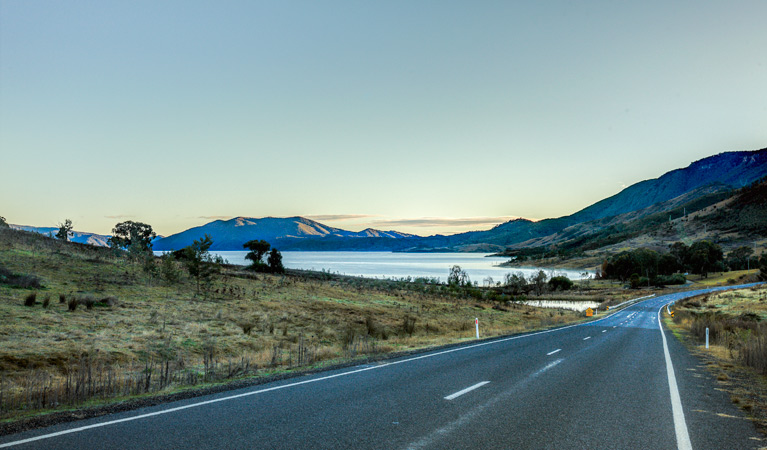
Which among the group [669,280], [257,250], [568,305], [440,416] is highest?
[257,250]

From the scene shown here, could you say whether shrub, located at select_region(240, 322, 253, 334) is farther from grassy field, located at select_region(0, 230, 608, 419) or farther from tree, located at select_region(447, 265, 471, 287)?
tree, located at select_region(447, 265, 471, 287)

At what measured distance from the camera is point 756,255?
14188 cm

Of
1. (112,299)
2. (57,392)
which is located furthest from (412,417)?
(112,299)

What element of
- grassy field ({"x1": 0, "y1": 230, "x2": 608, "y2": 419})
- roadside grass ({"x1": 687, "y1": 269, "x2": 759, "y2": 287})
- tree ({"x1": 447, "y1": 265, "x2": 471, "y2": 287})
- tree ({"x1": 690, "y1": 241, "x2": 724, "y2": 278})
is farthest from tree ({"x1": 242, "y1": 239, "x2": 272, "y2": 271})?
tree ({"x1": 690, "y1": 241, "x2": 724, "y2": 278})

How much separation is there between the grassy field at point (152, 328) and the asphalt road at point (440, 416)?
7.70ft

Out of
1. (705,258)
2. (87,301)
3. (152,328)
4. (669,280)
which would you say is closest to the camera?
(152,328)

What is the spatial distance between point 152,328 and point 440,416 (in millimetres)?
16985

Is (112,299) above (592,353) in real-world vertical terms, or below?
above

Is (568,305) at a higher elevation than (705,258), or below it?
below

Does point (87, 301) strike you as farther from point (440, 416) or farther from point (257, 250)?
point (257, 250)

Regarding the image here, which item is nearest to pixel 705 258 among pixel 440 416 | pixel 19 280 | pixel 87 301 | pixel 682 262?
pixel 682 262

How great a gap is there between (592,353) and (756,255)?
547 ft

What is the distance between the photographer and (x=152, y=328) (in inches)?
779

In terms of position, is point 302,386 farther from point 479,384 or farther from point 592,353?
point 592,353
